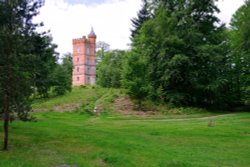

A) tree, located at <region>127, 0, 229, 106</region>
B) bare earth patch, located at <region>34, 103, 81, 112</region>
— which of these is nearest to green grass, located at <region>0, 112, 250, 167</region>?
bare earth patch, located at <region>34, 103, 81, 112</region>

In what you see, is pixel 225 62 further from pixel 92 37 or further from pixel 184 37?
pixel 92 37

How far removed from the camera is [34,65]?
1097cm

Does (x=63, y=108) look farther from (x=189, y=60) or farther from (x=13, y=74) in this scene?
(x=13, y=74)

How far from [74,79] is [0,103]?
226 feet

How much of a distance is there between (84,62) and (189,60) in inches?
1876

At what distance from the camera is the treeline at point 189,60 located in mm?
32219

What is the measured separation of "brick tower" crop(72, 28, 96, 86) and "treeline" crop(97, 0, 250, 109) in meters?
42.0

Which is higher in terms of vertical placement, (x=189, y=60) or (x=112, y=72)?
(x=112, y=72)

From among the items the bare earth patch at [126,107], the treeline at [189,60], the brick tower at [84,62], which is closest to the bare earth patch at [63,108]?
the bare earth patch at [126,107]

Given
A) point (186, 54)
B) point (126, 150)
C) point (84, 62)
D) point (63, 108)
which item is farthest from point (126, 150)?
point (84, 62)

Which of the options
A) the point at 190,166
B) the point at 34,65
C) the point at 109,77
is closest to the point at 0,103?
the point at 34,65

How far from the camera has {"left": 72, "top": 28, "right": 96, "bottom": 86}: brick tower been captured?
77.2 m

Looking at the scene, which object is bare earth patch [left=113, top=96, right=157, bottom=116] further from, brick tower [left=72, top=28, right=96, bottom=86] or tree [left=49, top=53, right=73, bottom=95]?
brick tower [left=72, top=28, right=96, bottom=86]

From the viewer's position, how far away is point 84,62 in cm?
7712
